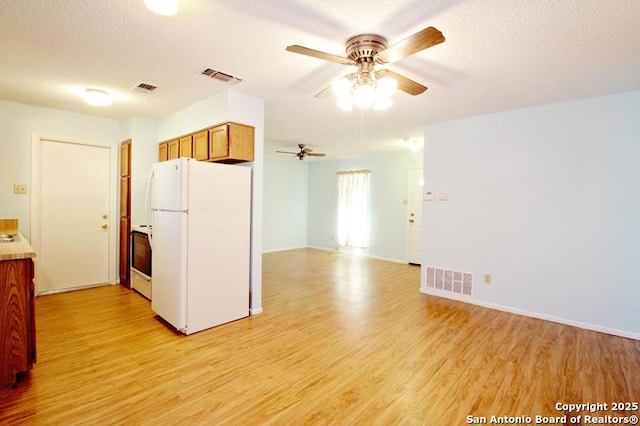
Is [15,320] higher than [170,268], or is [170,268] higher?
[170,268]

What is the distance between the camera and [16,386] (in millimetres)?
2062

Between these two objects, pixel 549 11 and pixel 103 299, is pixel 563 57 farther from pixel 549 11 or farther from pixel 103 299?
pixel 103 299

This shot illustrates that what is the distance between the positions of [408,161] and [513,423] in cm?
548

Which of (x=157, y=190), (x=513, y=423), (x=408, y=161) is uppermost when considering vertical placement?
(x=408, y=161)

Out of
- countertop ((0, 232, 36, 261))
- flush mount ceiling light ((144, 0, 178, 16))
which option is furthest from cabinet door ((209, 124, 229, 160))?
countertop ((0, 232, 36, 261))

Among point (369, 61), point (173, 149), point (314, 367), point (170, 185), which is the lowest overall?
point (314, 367)

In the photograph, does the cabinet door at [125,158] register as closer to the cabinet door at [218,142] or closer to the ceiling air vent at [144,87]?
the ceiling air vent at [144,87]

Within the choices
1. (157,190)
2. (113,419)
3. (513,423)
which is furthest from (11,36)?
(513,423)

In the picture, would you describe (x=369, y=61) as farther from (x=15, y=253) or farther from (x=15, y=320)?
(x=15, y=320)

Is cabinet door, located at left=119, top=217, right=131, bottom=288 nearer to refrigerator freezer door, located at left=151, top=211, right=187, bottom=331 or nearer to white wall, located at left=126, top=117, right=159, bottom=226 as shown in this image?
white wall, located at left=126, top=117, right=159, bottom=226

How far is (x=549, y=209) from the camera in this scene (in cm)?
353

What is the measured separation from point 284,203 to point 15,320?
20.6ft

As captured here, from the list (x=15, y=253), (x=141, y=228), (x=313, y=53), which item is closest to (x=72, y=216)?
(x=141, y=228)

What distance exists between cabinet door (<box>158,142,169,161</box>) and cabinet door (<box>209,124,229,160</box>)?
49.1 inches
